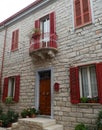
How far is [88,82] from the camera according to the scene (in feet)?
20.7

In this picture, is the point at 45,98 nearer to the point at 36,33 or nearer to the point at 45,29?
the point at 36,33

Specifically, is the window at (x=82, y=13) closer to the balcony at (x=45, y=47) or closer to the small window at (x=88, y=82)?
the balcony at (x=45, y=47)

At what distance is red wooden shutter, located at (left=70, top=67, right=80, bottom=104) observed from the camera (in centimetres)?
622

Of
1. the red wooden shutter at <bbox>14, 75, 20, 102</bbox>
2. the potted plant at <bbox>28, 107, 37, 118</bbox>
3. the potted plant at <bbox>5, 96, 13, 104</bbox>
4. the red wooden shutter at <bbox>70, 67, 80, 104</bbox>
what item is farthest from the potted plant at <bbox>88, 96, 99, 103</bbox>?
the potted plant at <bbox>5, 96, 13, 104</bbox>

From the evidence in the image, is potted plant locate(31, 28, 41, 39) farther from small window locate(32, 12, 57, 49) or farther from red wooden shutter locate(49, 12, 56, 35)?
red wooden shutter locate(49, 12, 56, 35)

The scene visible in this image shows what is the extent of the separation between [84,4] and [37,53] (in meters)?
3.34

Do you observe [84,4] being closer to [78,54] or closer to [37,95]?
[78,54]

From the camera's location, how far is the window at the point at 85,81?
594 centimetres

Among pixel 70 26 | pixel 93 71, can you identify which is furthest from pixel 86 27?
pixel 93 71

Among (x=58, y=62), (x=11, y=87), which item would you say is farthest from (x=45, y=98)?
(x=11, y=87)

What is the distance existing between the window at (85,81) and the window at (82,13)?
2.14 m

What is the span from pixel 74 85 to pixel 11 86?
500 cm

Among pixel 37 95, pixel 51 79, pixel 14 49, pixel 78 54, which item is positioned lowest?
pixel 37 95

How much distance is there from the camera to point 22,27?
1028 centimetres
